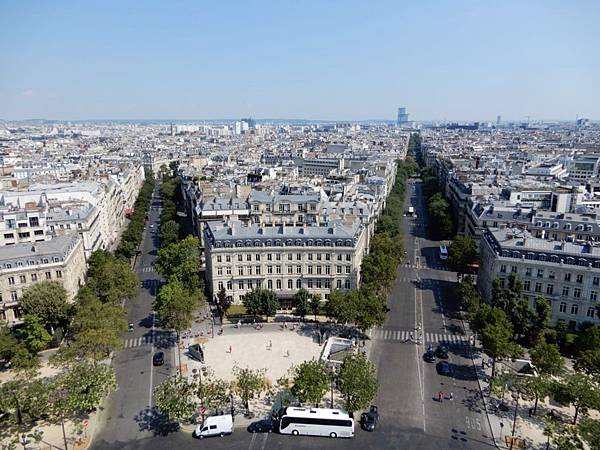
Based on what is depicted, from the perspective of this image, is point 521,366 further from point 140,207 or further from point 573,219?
point 140,207

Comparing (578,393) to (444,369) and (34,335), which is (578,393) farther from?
(34,335)

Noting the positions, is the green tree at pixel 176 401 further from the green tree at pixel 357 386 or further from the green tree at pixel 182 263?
the green tree at pixel 182 263

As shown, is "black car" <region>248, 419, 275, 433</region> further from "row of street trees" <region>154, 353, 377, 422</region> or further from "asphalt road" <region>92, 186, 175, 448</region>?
"asphalt road" <region>92, 186, 175, 448</region>

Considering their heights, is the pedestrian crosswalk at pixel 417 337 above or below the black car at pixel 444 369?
below

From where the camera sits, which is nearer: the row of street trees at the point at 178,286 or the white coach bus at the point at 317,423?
the white coach bus at the point at 317,423

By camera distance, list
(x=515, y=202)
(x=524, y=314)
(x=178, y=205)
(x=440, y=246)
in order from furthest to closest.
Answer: (x=178, y=205), (x=440, y=246), (x=515, y=202), (x=524, y=314)

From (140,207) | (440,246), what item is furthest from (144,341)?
(140,207)

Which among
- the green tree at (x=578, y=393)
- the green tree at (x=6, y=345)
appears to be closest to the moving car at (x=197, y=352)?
the green tree at (x=6, y=345)

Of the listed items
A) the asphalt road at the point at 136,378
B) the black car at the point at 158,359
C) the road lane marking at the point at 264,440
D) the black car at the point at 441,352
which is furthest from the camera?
the black car at the point at 441,352

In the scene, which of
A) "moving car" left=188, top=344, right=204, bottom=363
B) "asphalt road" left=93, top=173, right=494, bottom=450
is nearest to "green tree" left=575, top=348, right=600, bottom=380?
"asphalt road" left=93, top=173, right=494, bottom=450
